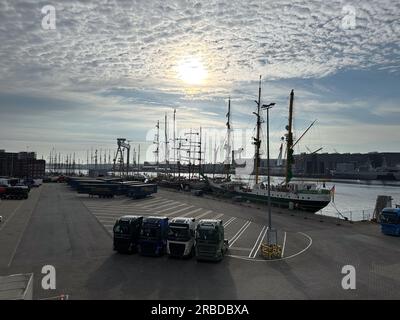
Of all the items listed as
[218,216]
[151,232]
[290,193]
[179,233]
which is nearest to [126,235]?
[151,232]

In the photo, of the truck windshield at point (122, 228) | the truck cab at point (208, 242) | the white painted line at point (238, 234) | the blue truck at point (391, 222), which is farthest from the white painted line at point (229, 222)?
the blue truck at point (391, 222)

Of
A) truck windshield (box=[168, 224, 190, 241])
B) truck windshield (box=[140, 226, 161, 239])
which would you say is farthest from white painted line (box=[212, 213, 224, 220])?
truck windshield (box=[168, 224, 190, 241])

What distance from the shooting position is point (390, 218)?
3538 centimetres

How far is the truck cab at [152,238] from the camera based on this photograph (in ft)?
82.5

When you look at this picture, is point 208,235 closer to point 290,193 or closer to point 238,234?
point 238,234

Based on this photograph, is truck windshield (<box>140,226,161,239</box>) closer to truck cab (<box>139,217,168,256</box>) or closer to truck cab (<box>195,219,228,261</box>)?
truck cab (<box>139,217,168,256</box>)

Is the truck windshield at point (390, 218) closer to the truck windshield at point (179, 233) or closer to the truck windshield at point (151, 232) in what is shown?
the truck windshield at point (179, 233)

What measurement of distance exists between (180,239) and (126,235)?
418 cm

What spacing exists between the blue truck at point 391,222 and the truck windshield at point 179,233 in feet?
73.5

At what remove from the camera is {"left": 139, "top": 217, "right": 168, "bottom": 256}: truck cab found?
2516 cm

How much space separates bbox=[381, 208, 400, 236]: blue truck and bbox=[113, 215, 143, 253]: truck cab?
25156 millimetres

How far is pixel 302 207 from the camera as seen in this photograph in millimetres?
57062
